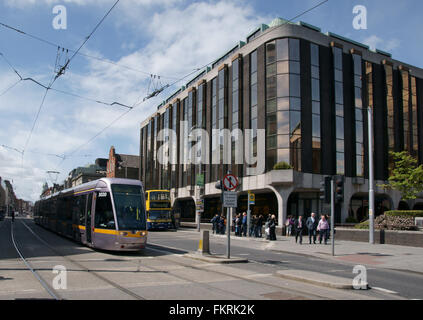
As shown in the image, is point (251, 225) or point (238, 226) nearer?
point (251, 225)

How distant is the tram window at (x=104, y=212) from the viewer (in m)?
14.2

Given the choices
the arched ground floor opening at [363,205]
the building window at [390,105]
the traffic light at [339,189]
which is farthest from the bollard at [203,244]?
the building window at [390,105]

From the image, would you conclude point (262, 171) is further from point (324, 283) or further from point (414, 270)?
point (324, 283)

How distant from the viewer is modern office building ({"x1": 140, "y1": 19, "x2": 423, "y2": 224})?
3250cm

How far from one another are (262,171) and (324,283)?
81.8ft

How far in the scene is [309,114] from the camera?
3297 centimetres

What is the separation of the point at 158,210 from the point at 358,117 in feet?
66.5

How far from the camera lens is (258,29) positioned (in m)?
39.4

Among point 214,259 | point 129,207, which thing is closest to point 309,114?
point 129,207

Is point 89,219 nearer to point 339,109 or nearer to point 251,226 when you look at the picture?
point 251,226

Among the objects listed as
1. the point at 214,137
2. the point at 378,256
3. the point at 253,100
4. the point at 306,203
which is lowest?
the point at 378,256

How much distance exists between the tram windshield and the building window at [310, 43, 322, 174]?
21.3 metres
